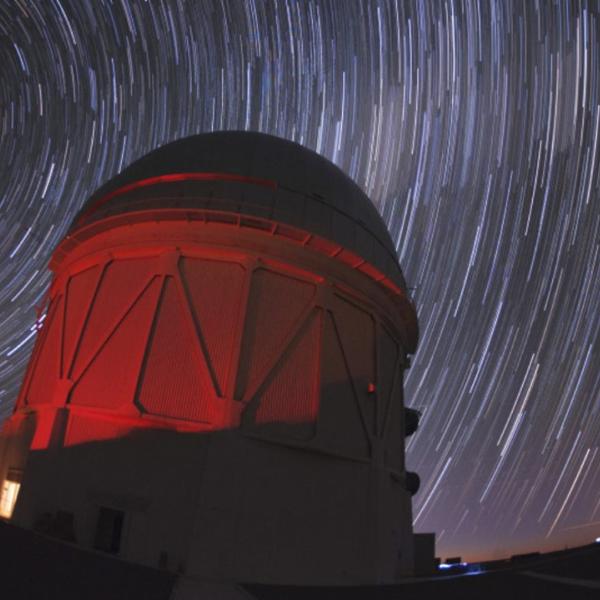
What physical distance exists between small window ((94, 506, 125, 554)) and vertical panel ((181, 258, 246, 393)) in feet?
9.85

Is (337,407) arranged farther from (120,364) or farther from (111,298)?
(111,298)

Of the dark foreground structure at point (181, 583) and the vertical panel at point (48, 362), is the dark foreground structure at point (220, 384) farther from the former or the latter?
the dark foreground structure at point (181, 583)

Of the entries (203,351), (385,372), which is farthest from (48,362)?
(385,372)

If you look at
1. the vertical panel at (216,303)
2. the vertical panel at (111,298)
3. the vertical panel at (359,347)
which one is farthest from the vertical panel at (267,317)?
the vertical panel at (111,298)

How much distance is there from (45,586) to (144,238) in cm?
723

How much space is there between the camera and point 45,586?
5898 mm

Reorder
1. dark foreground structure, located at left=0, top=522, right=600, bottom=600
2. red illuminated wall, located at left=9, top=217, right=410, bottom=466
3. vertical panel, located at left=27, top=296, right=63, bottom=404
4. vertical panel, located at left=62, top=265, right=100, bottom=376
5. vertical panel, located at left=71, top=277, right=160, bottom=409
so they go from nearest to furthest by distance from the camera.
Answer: dark foreground structure, located at left=0, top=522, right=600, bottom=600
red illuminated wall, located at left=9, top=217, right=410, bottom=466
vertical panel, located at left=71, top=277, right=160, bottom=409
vertical panel, located at left=62, top=265, right=100, bottom=376
vertical panel, located at left=27, top=296, right=63, bottom=404

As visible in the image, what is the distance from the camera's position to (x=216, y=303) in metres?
10.4

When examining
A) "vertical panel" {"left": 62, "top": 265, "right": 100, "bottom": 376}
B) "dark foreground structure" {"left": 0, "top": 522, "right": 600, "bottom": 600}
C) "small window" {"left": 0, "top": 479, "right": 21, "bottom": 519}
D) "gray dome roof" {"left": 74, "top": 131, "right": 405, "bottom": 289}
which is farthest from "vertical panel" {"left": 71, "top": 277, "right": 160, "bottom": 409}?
"dark foreground structure" {"left": 0, "top": 522, "right": 600, "bottom": 600}

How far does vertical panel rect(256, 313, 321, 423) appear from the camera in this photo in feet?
32.3

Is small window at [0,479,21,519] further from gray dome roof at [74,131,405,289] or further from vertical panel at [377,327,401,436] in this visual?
vertical panel at [377,327,401,436]

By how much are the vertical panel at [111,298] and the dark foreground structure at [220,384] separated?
3 centimetres

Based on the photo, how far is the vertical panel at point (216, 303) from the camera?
987cm

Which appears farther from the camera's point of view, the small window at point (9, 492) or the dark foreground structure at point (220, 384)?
the small window at point (9, 492)
